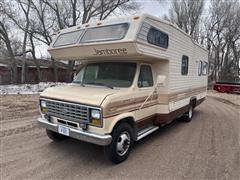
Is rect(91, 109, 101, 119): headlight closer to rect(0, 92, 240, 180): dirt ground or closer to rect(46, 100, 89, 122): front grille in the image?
rect(46, 100, 89, 122): front grille

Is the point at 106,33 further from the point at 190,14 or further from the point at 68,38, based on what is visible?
the point at 190,14

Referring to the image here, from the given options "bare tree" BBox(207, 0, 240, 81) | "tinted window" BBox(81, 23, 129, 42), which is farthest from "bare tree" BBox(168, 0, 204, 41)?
"tinted window" BBox(81, 23, 129, 42)

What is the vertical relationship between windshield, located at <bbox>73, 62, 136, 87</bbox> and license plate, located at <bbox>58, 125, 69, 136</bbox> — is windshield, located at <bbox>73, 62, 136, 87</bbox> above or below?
above

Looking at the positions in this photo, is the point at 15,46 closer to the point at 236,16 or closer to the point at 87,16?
the point at 87,16

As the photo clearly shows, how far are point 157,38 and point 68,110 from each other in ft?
8.65

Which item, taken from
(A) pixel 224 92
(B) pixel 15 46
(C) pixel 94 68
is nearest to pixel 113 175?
(C) pixel 94 68

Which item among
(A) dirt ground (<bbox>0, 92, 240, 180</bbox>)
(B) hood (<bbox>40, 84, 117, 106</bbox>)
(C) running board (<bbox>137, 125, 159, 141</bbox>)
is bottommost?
(A) dirt ground (<bbox>0, 92, 240, 180</bbox>)

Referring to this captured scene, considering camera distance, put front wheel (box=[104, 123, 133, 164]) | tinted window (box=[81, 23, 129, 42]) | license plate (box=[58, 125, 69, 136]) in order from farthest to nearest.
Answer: tinted window (box=[81, 23, 129, 42]) < license plate (box=[58, 125, 69, 136]) < front wheel (box=[104, 123, 133, 164])

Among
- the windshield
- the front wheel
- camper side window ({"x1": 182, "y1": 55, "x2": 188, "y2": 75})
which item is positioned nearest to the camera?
the front wheel

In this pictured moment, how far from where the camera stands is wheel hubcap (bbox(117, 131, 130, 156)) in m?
4.23

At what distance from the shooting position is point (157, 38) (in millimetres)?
4992

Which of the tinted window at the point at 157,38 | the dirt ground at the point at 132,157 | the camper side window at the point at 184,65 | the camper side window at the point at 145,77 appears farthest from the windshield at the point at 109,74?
the camper side window at the point at 184,65

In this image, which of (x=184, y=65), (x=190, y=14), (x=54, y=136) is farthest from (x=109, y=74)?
(x=190, y=14)

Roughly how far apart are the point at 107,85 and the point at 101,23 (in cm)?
140
